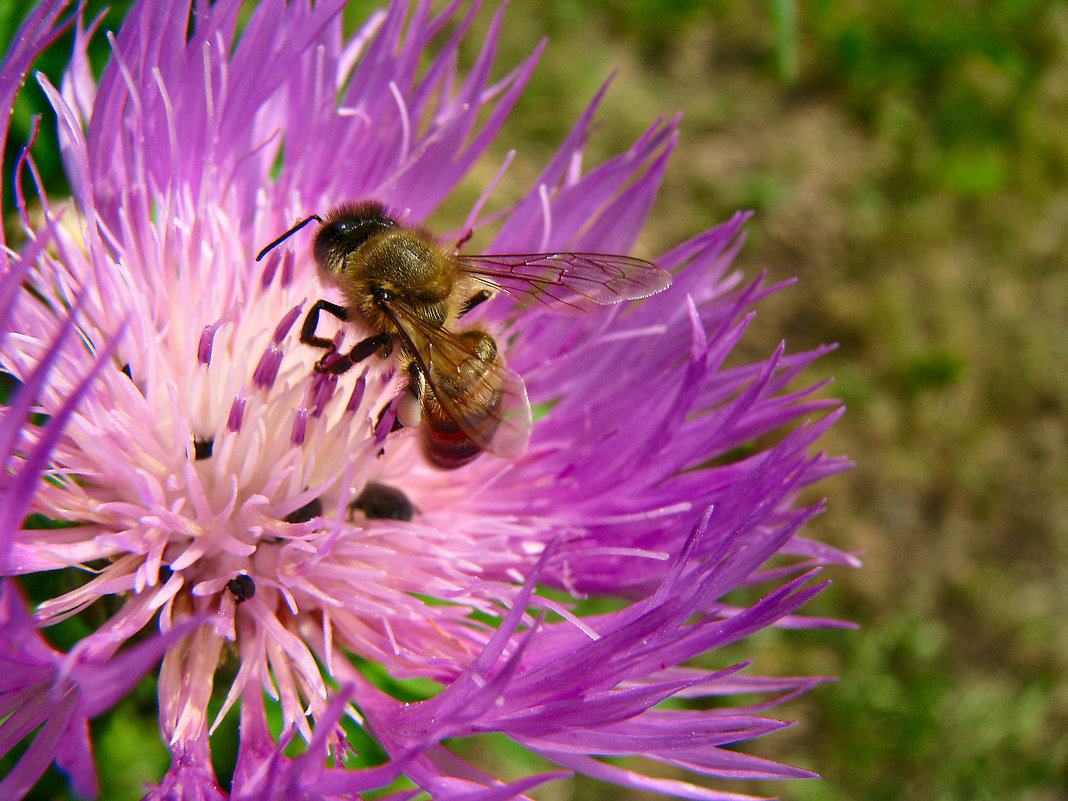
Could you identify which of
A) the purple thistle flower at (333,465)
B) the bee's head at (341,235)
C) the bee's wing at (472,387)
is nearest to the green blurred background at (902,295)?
the purple thistle flower at (333,465)

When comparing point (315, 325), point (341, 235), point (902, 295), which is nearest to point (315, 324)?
point (315, 325)

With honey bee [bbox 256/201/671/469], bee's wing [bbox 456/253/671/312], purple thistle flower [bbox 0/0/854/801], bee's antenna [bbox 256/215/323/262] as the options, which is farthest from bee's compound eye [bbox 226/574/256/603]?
bee's wing [bbox 456/253/671/312]

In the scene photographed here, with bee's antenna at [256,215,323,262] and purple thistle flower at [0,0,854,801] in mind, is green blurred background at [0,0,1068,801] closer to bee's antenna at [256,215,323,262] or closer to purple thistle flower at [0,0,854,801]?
purple thistle flower at [0,0,854,801]

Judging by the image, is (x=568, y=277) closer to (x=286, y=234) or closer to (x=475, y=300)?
(x=475, y=300)

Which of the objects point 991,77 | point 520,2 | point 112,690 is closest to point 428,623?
point 112,690

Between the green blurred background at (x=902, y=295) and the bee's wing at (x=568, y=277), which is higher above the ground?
the green blurred background at (x=902, y=295)

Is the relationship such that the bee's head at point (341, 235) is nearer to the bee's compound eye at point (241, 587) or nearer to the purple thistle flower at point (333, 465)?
the purple thistle flower at point (333, 465)

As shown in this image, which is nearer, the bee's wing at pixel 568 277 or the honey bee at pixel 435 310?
the honey bee at pixel 435 310
